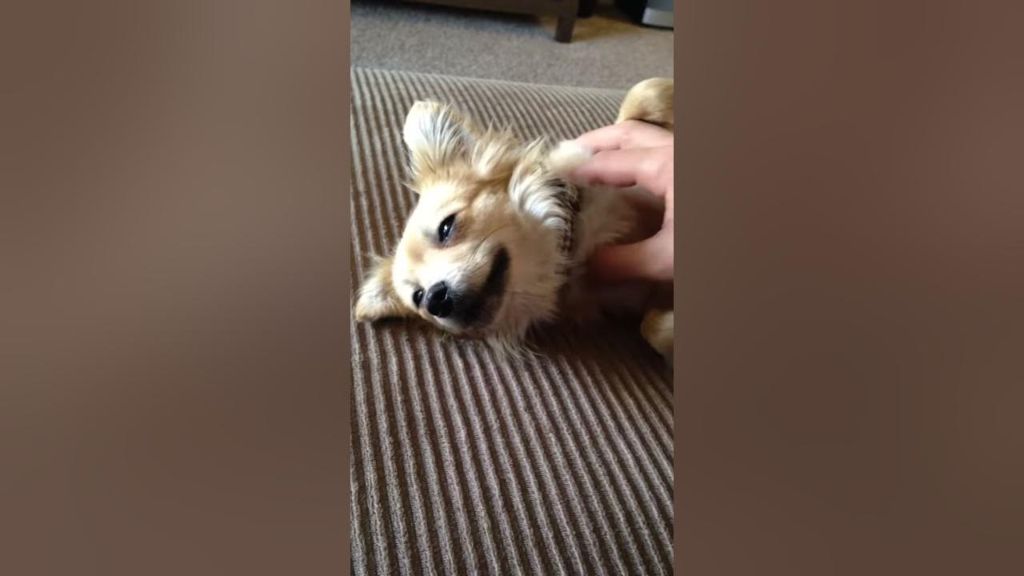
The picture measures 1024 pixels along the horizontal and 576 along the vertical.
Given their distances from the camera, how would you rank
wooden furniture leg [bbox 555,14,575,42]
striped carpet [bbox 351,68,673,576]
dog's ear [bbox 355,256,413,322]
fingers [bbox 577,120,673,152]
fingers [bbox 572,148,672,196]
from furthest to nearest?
1. wooden furniture leg [bbox 555,14,575,42]
2. fingers [bbox 577,120,673,152]
3. fingers [bbox 572,148,672,196]
4. dog's ear [bbox 355,256,413,322]
5. striped carpet [bbox 351,68,673,576]

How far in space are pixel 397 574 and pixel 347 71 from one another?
1.53ft

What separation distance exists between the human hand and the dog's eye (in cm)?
21

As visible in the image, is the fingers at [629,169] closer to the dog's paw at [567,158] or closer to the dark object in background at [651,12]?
the dog's paw at [567,158]

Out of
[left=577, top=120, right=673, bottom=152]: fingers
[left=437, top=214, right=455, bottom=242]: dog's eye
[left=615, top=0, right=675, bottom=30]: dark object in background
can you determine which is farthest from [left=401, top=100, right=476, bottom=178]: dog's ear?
[left=615, top=0, right=675, bottom=30]: dark object in background

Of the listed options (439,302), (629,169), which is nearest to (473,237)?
(439,302)

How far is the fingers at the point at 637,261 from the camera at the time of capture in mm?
1056

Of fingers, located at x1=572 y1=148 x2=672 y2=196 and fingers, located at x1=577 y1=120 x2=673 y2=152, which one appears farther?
fingers, located at x1=577 y1=120 x2=673 y2=152

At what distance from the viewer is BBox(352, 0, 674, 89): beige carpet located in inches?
108

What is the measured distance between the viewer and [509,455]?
727mm

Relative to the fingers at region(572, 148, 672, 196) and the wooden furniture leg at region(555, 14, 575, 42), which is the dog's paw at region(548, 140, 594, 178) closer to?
the fingers at region(572, 148, 672, 196)

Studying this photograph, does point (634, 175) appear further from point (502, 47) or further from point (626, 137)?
point (502, 47)

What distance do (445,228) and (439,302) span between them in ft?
0.52

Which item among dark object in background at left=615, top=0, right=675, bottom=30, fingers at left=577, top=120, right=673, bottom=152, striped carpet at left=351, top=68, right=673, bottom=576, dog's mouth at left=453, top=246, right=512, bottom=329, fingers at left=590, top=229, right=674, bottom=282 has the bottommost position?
dog's mouth at left=453, top=246, right=512, bottom=329

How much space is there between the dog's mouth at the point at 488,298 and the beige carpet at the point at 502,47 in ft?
5.31
